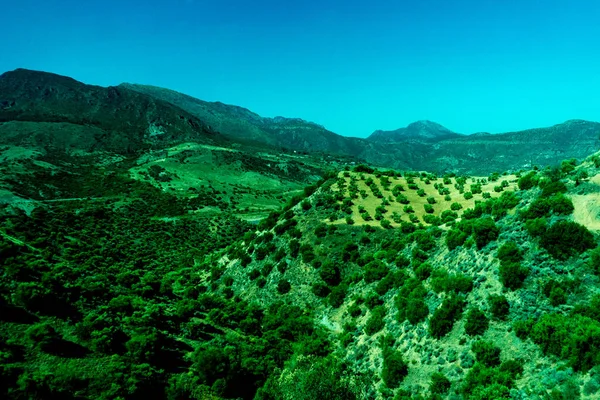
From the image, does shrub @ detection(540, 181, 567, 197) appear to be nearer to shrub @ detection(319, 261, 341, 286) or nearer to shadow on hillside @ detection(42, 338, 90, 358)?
shrub @ detection(319, 261, 341, 286)

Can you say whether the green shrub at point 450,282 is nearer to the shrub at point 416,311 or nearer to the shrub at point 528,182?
the shrub at point 416,311

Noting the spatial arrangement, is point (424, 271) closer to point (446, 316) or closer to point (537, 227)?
point (446, 316)

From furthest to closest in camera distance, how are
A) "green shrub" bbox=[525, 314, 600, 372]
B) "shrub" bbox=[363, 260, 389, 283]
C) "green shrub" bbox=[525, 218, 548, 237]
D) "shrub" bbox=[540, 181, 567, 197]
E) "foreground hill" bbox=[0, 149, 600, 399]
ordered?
"shrub" bbox=[363, 260, 389, 283] < "shrub" bbox=[540, 181, 567, 197] < "green shrub" bbox=[525, 218, 548, 237] < "foreground hill" bbox=[0, 149, 600, 399] < "green shrub" bbox=[525, 314, 600, 372]

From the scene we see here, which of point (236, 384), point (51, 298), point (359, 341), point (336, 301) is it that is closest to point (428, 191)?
point (336, 301)

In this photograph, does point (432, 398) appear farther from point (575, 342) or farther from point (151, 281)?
point (151, 281)

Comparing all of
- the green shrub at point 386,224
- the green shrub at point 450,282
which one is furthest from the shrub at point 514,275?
the green shrub at point 386,224

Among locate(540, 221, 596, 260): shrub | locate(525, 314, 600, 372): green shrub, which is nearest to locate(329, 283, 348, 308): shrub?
locate(540, 221, 596, 260): shrub
